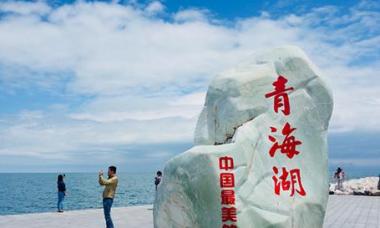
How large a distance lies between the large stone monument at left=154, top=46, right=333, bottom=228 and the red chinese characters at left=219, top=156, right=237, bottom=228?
0.5 inches

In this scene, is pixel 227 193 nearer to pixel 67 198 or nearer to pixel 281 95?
pixel 281 95

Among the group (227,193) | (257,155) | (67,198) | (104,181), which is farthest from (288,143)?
(67,198)

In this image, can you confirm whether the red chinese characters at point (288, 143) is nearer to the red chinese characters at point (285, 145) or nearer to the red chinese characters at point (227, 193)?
the red chinese characters at point (285, 145)

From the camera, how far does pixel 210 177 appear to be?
6.70 meters

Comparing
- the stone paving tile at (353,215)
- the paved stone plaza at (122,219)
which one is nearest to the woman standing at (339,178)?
the stone paving tile at (353,215)

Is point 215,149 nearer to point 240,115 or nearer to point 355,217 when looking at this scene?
point 240,115

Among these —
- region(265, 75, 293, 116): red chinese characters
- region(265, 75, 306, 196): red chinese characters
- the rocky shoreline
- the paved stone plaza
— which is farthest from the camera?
the rocky shoreline

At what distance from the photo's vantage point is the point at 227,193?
6.68 m

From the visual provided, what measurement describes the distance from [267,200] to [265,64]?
82.9 inches

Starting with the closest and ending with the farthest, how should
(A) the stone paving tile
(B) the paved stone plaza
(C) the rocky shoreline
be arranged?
(B) the paved stone plaza < (A) the stone paving tile < (C) the rocky shoreline

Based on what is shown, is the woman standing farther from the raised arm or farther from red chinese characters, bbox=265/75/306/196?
red chinese characters, bbox=265/75/306/196

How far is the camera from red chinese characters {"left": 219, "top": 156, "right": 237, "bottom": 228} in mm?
6648

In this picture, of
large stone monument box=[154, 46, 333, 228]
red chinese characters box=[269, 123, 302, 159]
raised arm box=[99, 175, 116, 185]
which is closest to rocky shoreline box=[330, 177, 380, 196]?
raised arm box=[99, 175, 116, 185]

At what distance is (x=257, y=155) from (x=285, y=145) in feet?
1.82
